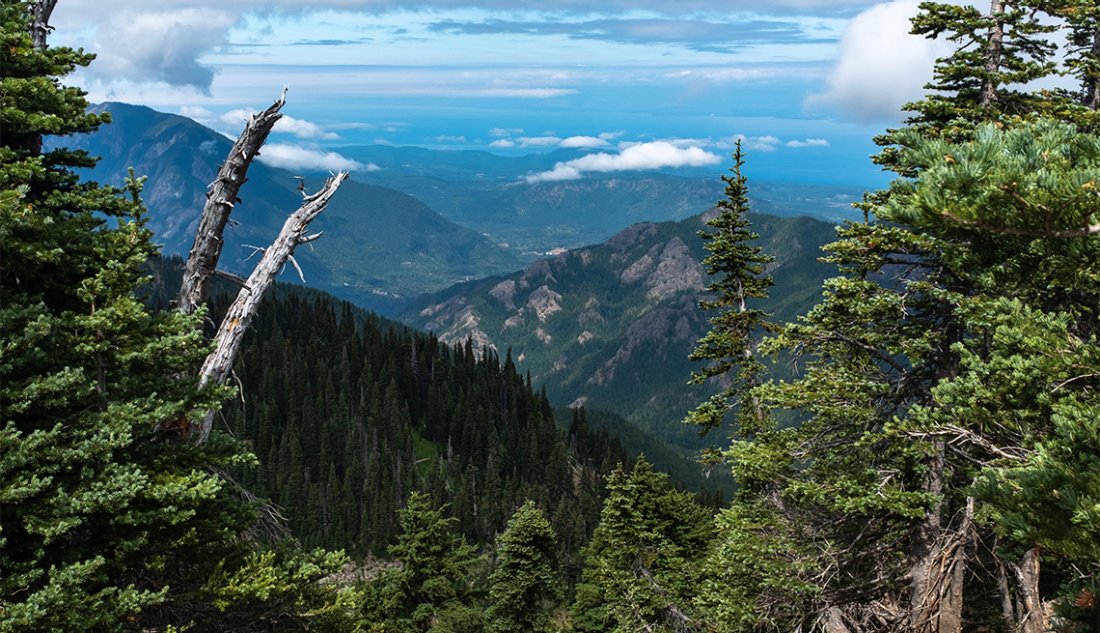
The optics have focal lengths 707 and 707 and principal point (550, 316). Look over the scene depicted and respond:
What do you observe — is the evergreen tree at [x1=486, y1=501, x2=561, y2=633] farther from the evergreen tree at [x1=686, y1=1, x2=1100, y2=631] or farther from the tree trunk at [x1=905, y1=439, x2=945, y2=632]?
the tree trunk at [x1=905, y1=439, x2=945, y2=632]

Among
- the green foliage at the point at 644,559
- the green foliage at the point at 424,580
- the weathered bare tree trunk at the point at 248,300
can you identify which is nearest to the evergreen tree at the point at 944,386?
the weathered bare tree trunk at the point at 248,300

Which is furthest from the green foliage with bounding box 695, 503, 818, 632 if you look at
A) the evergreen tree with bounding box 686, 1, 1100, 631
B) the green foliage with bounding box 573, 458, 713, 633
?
the green foliage with bounding box 573, 458, 713, 633

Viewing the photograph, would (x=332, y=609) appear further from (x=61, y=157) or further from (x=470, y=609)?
(x=470, y=609)

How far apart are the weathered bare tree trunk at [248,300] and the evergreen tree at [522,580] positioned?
31216 millimetres

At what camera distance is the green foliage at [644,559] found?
3106 cm

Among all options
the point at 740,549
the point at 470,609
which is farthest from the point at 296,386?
the point at 740,549

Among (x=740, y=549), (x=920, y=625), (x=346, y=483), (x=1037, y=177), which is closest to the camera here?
(x=1037, y=177)

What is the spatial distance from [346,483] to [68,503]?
141m

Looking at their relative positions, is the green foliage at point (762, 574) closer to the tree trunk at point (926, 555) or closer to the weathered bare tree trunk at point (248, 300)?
the tree trunk at point (926, 555)

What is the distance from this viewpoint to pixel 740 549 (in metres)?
16.4

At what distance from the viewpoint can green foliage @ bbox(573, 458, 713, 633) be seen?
102 ft

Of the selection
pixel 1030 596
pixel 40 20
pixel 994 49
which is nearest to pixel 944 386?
pixel 1030 596

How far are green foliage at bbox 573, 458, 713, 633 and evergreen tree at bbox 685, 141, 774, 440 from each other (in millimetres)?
9958

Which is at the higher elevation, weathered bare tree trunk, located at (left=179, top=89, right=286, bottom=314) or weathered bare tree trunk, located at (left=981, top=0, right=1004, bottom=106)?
weathered bare tree trunk, located at (left=981, top=0, right=1004, bottom=106)
